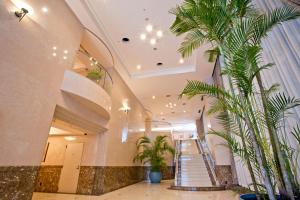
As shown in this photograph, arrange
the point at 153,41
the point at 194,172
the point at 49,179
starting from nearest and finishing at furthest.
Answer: the point at 153,41 < the point at 49,179 < the point at 194,172

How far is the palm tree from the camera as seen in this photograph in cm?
185

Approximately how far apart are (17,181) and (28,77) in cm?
204

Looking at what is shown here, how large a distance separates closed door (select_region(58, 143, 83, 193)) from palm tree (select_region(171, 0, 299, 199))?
5.99 meters

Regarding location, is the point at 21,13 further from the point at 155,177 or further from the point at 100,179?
the point at 155,177

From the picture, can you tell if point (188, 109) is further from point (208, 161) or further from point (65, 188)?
point (65, 188)

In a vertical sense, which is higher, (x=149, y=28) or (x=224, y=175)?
(x=149, y=28)

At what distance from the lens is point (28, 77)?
10.9 ft

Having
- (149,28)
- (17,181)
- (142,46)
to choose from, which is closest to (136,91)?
(142,46)

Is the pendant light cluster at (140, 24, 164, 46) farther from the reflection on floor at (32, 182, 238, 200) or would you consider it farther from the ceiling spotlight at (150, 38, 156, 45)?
the reflection on floor at (32, 182, 238, 200)

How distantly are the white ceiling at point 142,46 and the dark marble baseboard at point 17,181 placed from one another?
174 inches

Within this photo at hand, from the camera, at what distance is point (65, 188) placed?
18.9 ft

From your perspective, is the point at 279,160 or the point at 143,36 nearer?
the point at 279,160

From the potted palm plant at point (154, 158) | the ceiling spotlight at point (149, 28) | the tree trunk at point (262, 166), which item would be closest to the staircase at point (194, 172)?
the potted palm plant at point (154, 158)

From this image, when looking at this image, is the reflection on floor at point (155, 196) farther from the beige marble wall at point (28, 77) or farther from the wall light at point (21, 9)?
the wall light at point (21, 9)
